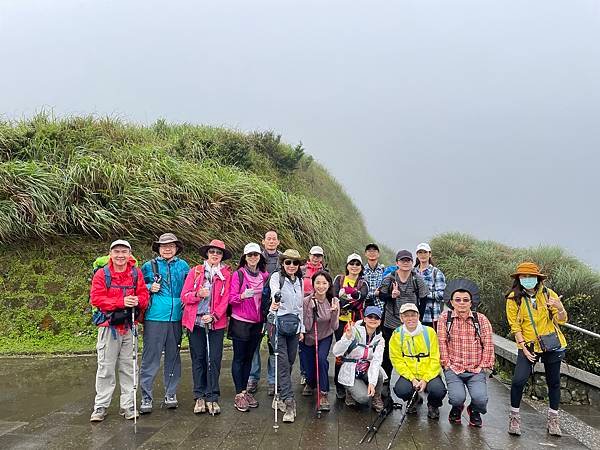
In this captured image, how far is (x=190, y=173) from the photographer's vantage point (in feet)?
34.2

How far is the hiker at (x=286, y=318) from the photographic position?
5047 millimetres

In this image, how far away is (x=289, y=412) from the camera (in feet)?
15.9

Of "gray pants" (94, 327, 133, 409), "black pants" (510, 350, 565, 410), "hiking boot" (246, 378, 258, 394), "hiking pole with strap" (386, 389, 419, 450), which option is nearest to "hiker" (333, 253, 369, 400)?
"hiking pole with strap" (386, 389, 419, 450)

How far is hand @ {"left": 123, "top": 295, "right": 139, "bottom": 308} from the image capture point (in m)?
4.84

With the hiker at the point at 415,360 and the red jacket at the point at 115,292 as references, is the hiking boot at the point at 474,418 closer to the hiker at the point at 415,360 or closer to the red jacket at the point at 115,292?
the hiker at the point at 415,360

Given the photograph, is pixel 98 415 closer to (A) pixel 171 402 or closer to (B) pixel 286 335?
(A) pixel 171 402

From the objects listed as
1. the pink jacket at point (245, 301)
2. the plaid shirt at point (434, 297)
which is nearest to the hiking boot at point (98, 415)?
the pink jacket at point (245, 301)

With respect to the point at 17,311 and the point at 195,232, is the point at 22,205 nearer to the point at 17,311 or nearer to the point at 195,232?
the point at 17,311

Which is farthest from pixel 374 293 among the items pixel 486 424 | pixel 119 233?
pixel 119 233

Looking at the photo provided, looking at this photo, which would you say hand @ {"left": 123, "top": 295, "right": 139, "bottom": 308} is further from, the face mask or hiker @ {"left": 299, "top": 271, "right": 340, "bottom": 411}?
the face mask

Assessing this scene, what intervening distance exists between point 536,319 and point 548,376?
2.09ft

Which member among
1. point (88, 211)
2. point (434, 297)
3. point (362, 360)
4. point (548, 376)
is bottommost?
point (548, 376)

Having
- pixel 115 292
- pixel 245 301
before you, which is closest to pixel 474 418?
pixel 245 301

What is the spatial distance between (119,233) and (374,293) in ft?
18.4
